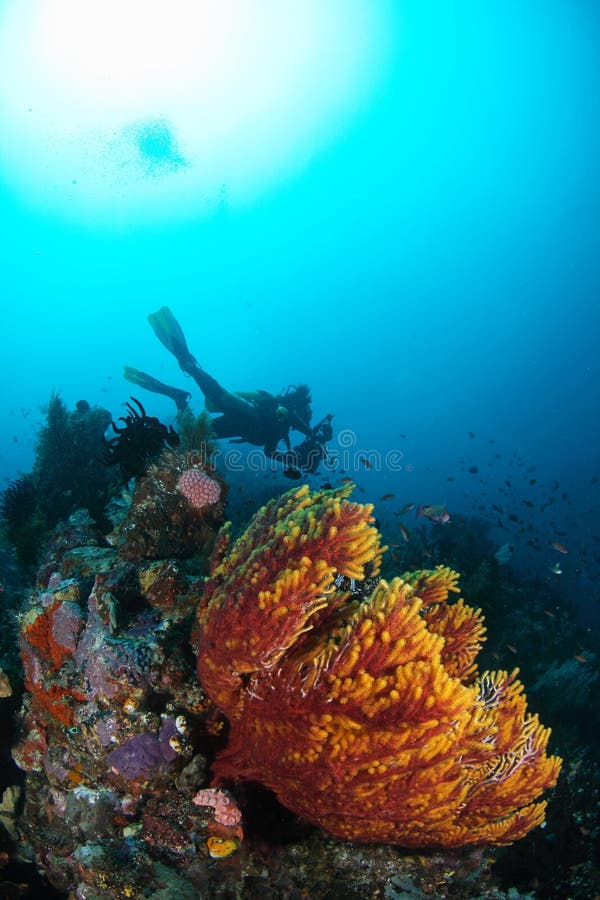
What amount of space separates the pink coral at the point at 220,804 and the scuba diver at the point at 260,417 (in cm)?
1157

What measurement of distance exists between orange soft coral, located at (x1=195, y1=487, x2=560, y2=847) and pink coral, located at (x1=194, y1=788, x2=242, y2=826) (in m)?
0.13

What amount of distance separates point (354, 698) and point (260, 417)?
13.6 metres

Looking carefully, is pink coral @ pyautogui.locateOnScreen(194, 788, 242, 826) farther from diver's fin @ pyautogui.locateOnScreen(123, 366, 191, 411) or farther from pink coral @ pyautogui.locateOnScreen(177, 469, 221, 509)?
diver's fin @ pyautogui.locateOnScreen(123, 366, 191, 411)

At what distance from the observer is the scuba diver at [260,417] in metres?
14.7

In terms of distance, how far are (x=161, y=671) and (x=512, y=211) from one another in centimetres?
11337

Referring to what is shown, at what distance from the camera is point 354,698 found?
208cm

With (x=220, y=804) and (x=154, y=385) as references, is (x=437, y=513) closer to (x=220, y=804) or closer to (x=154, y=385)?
(x=220, y=804)

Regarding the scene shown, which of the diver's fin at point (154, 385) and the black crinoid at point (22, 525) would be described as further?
the diver's fin at point (154, 385)

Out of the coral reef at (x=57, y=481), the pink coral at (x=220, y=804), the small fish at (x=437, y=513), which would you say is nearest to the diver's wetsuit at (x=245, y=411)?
the coral reef at (x=57, y=481)

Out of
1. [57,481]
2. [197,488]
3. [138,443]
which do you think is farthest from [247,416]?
[197,488]

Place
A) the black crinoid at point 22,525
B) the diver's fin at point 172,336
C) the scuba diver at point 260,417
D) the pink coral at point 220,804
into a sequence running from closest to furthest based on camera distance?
the pink coral at point 220,804 < the black crinoid at point 22,525 < the scuba diver at point 260,417 < the diver's fin at point 172,336

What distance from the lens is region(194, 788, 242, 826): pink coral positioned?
2.99 m

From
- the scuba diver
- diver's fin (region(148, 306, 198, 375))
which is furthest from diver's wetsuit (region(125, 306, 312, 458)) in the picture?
diver's fin (region(148, 306, 198, 375))

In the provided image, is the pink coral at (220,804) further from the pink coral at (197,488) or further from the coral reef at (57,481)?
the coral reef at (57,481)
